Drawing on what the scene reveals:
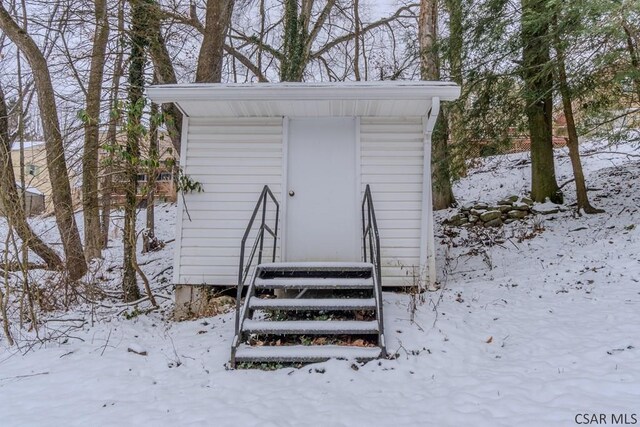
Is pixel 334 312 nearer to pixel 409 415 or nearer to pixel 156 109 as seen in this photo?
pixel 409 415

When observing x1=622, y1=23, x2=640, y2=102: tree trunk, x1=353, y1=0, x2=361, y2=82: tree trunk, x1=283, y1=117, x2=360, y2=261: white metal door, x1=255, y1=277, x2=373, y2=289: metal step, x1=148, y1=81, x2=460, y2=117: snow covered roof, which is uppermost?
x1=353, y1=0, x2=361, y2=82: tree trunk

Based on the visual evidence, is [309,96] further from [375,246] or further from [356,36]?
[356,36]

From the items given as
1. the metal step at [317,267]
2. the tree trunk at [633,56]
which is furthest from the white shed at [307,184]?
the tree trunk at [633,56]

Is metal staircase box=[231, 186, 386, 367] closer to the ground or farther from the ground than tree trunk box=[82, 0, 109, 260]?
closer to the ground

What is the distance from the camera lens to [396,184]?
197 inches

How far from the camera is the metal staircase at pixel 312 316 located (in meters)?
3.38

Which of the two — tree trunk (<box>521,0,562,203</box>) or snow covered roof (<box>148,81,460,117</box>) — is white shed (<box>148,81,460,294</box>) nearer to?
snow covered roof (<box>148,81,460,117</box>)

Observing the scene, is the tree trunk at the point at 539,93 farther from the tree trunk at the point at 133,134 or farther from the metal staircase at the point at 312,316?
the tree trunk at the point at 133,134

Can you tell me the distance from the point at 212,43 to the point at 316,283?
200 inches

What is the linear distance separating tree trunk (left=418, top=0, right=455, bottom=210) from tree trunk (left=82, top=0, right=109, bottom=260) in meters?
6.21

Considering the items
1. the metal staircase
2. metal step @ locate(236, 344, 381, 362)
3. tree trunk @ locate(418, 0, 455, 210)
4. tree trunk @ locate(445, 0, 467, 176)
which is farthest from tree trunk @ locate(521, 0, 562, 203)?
metal step @ locate(236, 344, 381, 362)

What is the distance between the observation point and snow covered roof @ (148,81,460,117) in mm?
4309

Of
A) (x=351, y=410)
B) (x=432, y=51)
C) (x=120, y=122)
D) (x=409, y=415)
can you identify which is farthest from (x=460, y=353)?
(x=432, y=51)

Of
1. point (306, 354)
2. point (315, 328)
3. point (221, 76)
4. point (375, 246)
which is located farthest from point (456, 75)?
point (306, 354)
